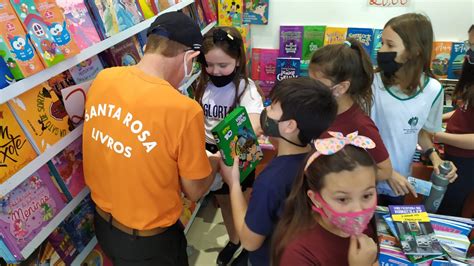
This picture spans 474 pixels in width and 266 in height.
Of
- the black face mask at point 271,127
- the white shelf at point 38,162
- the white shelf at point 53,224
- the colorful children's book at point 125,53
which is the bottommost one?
the white shelf at point 53,224

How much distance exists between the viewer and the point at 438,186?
212 centimetres

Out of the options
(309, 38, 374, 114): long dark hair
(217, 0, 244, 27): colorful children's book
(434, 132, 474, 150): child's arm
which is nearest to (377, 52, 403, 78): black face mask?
(309, 38, 374, 114): long dark hair

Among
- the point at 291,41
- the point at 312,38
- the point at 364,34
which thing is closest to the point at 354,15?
the point at 364,34

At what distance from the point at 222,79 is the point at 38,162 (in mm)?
1107

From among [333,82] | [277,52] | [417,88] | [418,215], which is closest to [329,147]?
[333,82]

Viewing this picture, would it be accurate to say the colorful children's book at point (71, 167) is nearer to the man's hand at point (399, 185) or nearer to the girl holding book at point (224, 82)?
the girl holding book at point (224, 82)

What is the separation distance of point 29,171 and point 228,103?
1152 millimetres

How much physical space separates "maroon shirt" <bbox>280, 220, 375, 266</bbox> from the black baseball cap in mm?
936

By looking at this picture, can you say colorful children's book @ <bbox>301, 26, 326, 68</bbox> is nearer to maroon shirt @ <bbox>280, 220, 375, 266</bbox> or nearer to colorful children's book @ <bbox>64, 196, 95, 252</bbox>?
colorful children's book @ <bbox>64, 196, 95, 252</bbox>

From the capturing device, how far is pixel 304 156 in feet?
4.61

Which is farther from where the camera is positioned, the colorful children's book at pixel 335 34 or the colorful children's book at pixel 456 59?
the colorful children's book at pixel 335 34

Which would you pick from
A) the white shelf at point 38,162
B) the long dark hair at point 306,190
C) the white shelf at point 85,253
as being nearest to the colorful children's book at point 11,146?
the white shelf at point 38,162

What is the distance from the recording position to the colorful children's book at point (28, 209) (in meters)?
1.40

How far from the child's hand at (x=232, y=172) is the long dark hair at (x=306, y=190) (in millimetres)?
338
